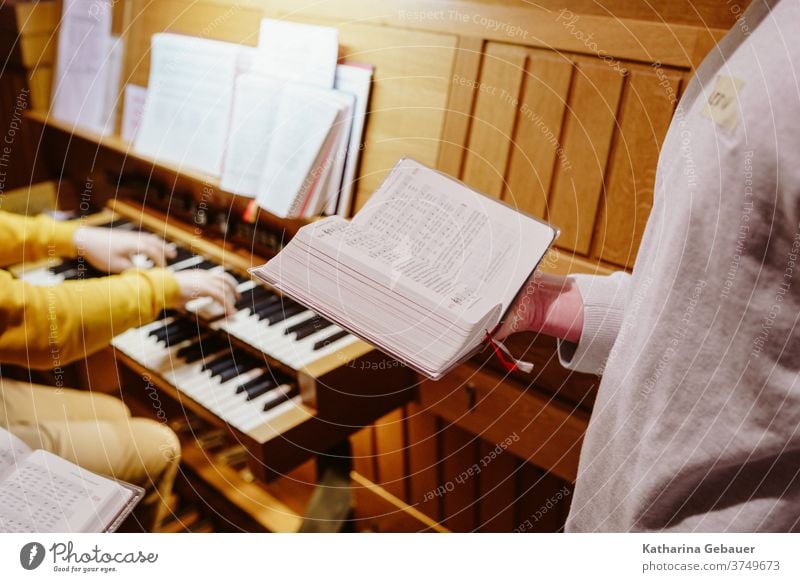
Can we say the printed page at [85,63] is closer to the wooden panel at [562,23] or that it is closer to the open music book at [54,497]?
the wooden panel at [562,23]

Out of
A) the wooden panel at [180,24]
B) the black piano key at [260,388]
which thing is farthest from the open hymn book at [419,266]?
the wooden panel at [180,24]

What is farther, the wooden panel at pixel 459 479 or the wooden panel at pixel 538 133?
the wooden panel at pixel 459 479

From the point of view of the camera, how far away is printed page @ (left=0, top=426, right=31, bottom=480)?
1.01m

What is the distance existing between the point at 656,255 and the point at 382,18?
0.78 m

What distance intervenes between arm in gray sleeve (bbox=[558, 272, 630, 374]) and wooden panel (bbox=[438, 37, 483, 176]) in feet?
1.31

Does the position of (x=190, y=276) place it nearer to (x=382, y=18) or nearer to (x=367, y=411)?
(x=367, y=411)

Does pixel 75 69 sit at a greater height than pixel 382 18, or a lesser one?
lesser

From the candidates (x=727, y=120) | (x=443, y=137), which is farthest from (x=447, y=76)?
(x=727, y=120)

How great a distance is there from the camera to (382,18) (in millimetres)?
1267

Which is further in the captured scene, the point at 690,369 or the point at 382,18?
the point at 382,18

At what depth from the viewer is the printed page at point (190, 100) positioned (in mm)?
1428

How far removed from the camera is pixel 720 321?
79 centimetres

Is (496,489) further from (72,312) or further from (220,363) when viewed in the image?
(72,312)

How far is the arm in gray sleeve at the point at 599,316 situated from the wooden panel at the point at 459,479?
21.8 inches
